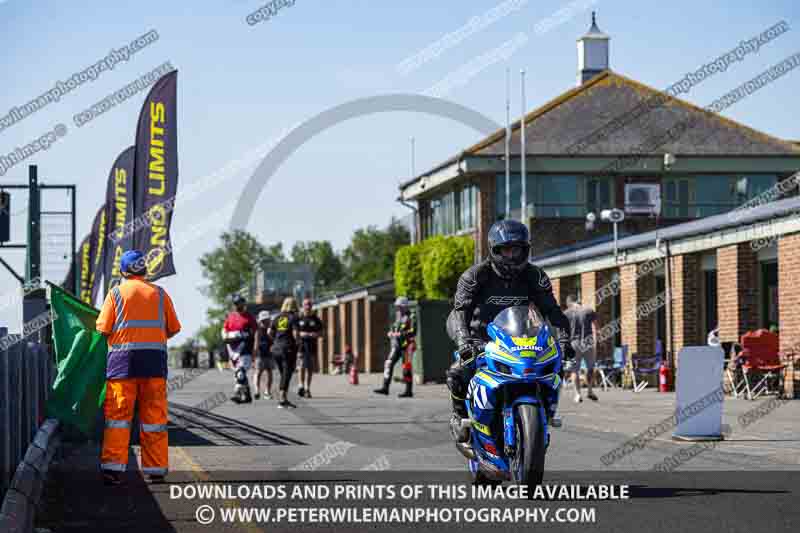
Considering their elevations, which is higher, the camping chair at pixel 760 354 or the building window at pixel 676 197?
the building window at pixel 676 197

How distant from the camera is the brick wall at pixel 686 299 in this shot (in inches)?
1096

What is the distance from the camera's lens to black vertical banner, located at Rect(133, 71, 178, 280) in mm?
19312

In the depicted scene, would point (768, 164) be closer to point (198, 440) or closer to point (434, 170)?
point (434, 170)

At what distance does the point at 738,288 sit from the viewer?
25.4 m

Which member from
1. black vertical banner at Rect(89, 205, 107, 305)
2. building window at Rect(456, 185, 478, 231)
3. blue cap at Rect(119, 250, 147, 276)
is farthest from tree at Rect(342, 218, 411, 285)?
blue cap at Rect(119, 250, 147, 276)

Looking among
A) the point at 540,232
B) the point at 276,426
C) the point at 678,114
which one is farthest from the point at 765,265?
the point at 678,114

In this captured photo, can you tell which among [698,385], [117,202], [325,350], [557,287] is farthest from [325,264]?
[698,385]

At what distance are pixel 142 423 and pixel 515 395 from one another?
334 cm

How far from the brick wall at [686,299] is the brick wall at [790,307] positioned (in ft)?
14.2

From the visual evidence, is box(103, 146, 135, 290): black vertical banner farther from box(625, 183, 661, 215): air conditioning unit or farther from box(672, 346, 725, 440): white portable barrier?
box(625, 183, 661, 215): air conditioning unit

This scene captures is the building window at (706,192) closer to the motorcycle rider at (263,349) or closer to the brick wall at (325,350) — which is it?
the brick wall at (325,350)

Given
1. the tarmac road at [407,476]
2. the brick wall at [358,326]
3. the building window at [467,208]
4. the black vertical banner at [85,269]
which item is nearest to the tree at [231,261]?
the brick wall at [358,326]

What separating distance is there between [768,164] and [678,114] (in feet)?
16.5

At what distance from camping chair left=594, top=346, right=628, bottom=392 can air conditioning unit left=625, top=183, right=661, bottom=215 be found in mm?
15866
